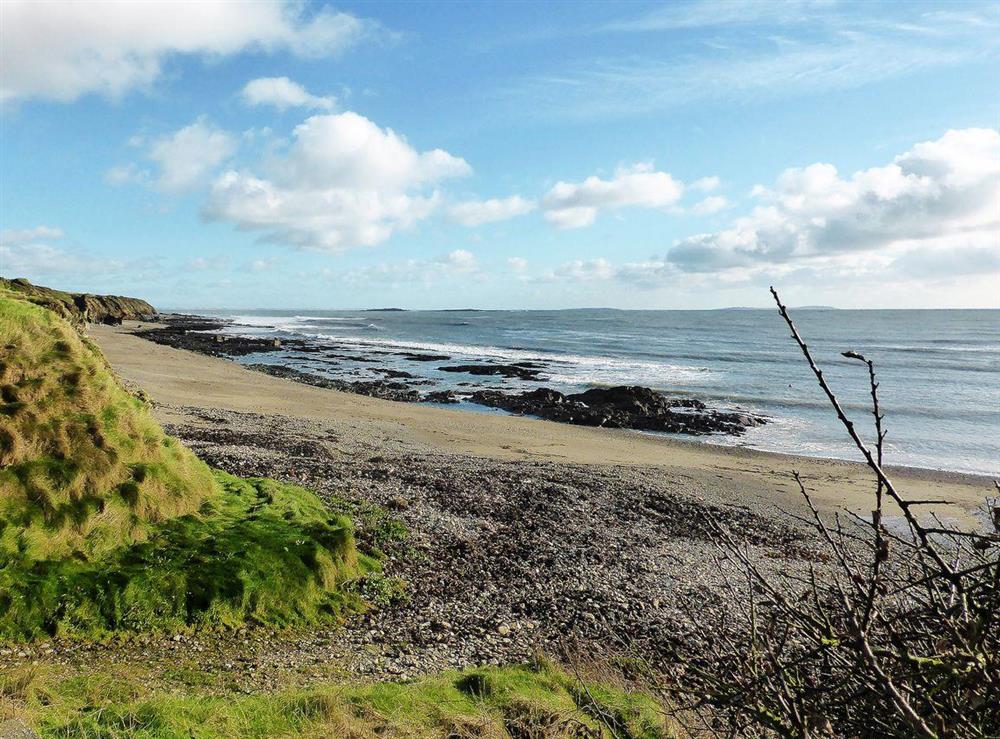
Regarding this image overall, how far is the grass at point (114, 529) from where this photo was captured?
28.5 ft

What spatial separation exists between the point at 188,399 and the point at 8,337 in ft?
67.3

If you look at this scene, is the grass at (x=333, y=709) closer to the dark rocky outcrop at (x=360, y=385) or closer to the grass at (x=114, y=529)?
the grass at (x=114, y=529)

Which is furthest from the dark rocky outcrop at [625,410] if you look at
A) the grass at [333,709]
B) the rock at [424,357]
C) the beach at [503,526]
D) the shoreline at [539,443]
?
the grass at [333,709]

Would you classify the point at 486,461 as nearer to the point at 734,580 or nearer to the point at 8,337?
the point at 734,580

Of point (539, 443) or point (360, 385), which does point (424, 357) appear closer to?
point (360, 385)

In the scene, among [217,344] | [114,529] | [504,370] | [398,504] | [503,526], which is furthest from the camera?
[217,344]

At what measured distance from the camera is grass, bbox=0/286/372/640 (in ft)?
28.5

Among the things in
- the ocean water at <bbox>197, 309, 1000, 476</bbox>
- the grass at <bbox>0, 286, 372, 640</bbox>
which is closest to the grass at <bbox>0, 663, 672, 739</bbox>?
the grass at <bbox>0, 286, 372, 640</bbox>

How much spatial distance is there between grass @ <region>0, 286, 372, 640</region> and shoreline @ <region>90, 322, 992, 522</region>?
11.5m

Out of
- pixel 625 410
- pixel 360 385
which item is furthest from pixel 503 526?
pixel 360 385

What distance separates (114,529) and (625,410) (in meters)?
29.1

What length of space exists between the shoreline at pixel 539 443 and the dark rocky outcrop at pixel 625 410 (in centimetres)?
157

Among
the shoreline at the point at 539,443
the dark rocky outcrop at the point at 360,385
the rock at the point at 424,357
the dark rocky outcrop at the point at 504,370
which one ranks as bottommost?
the shoreline at the point at 539,443

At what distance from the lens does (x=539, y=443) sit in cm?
2802
